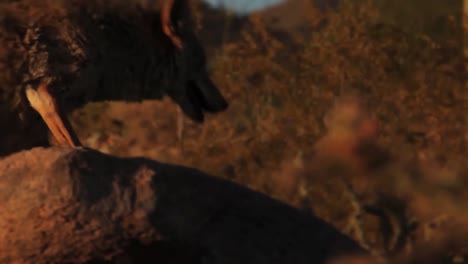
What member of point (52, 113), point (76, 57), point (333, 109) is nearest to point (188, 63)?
point (333, 109)

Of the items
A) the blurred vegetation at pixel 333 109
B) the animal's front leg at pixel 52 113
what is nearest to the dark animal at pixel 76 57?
the animal's front leg at pixel 52 113

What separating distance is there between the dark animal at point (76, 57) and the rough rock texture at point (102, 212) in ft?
5.15

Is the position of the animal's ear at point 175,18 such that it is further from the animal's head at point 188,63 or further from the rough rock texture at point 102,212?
the rough rock texture at point 102,212

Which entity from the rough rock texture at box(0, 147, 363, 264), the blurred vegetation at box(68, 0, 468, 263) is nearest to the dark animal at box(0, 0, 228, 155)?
the rough rock texture at box(0, 147, 363, 264)

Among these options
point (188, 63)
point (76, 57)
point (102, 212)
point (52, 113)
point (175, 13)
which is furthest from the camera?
point (188, 63)

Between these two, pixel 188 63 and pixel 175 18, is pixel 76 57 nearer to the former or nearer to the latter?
pixel 175 18

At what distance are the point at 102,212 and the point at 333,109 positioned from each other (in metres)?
5.92

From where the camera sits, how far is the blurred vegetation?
12.0m

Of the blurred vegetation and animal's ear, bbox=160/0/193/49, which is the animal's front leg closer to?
animal's ear, bbox=160/0/193/49

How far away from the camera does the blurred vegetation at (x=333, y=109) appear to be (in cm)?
1195

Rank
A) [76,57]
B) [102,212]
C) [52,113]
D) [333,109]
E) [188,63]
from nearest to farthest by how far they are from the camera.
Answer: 1. [102,212]
2. [52,113]
3. [76,57]
4. [188,63]
5. [333,109]

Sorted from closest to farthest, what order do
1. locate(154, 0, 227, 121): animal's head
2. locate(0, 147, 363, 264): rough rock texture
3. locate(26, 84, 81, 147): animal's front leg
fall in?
locate(0, 147, 363, 264): rough rock texture < locate(26, 84, 81, 147): animal's front leg < locate(154, 0, 227, 121): animal's head

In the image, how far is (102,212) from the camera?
233 inches

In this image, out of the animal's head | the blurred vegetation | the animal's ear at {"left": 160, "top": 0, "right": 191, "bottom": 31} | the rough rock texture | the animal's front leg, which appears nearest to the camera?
the rough rock texture
